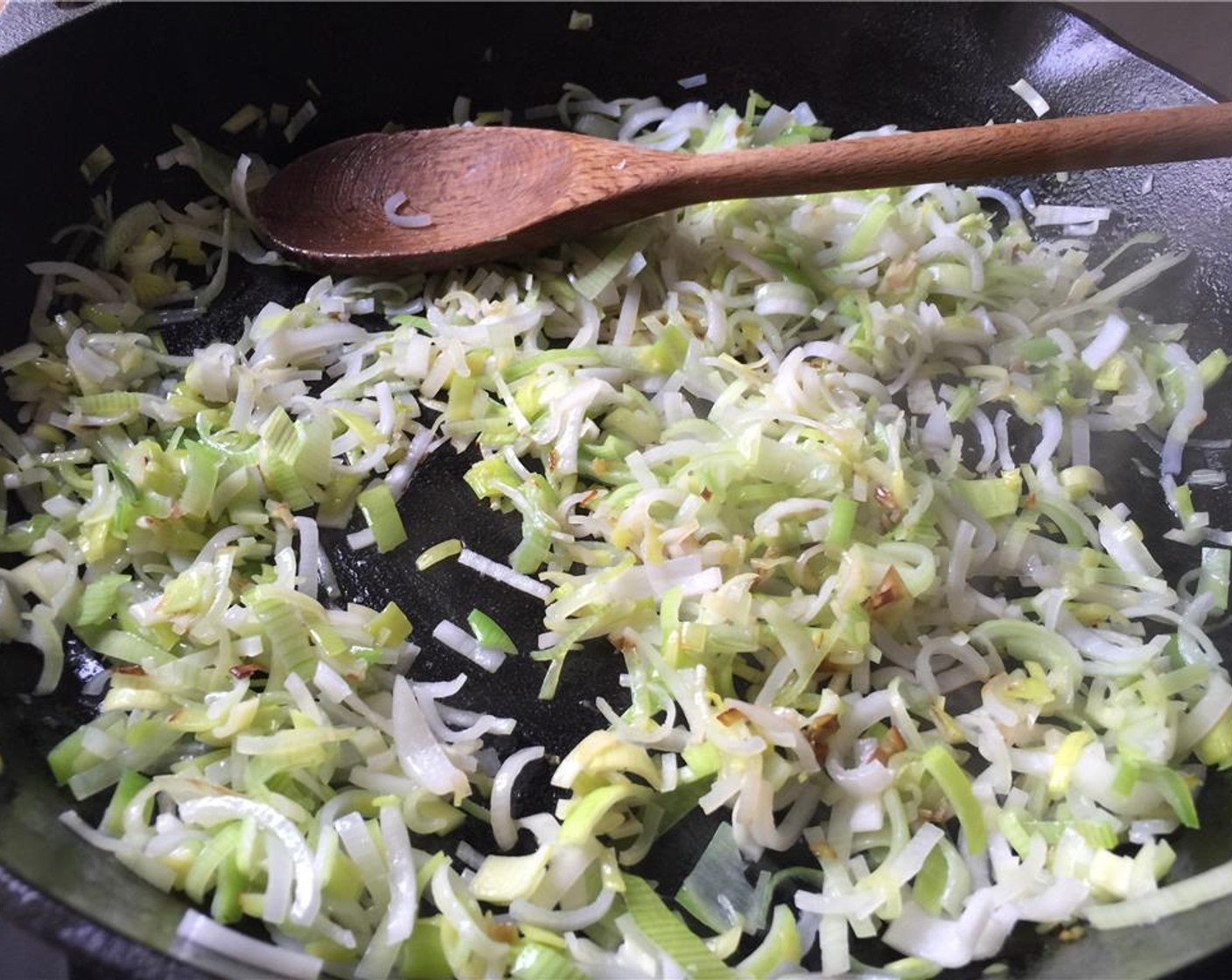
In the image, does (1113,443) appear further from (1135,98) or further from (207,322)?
(207,322)

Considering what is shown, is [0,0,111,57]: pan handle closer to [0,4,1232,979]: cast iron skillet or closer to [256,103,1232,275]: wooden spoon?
[0,4,1232,979]: cast iron skillet

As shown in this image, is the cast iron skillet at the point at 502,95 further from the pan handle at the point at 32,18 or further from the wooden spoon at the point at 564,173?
the wooden spoon at the point at 564,173

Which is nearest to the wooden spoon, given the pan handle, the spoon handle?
the spoon handle

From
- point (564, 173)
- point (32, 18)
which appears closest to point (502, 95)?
point (564, 173)

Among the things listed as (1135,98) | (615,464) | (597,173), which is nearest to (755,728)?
(615,464)

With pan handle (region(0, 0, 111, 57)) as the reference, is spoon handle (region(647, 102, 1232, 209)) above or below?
below

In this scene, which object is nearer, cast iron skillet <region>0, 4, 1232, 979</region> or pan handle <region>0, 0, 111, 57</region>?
cast iron skillet <region>0, 4, 1232, 979</region>

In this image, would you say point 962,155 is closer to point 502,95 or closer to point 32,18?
point 502,95
